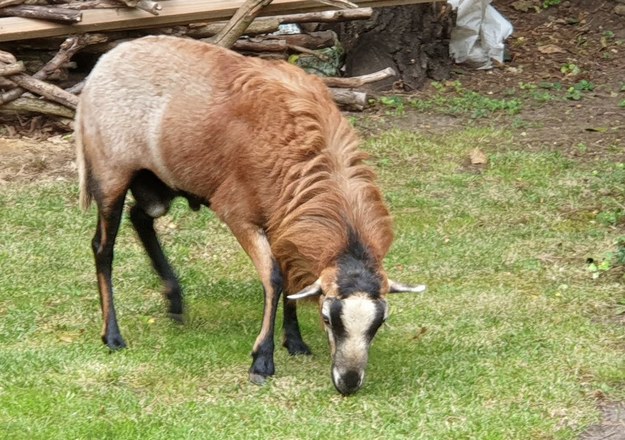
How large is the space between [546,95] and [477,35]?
1399mm

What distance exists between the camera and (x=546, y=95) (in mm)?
12406

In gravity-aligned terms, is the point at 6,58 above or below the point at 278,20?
above

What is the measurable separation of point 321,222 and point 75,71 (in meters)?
5.70

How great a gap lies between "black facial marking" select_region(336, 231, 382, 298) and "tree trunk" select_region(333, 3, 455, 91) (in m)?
6.63

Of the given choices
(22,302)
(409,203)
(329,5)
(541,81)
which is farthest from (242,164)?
(541,81)

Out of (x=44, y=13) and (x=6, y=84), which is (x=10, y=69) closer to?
(x=6, y=84)

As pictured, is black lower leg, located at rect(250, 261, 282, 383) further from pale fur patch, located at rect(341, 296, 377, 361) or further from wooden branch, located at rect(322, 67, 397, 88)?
wooden branch, located at rect(322, 67, 397, 88)

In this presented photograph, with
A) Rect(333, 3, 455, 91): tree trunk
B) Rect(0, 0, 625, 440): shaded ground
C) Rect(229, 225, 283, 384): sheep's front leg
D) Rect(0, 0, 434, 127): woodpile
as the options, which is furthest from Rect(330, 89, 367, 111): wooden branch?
Rect(229, 225, 283, 384): sheep's front leg

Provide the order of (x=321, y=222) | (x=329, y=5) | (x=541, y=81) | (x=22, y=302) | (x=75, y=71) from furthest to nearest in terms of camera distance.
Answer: (x=541, y=81)
(x=75, y=71)
(x=329, y=5)
(x=22, y=302)
(x=321, y=222)

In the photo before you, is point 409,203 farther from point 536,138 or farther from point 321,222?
point 321,222

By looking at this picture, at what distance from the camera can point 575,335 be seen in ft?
23.1

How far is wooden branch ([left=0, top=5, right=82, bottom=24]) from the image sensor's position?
400 inches

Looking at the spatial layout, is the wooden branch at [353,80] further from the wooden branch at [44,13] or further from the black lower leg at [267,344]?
the black lower leg at [267,344]

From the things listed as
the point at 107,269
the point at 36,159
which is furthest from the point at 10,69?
the point at 107,269
